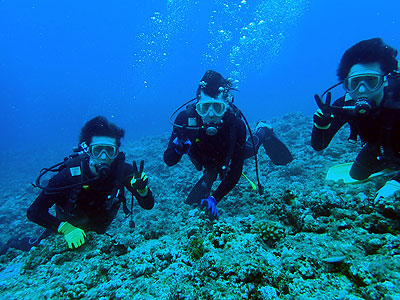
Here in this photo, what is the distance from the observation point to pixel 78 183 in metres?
3.52

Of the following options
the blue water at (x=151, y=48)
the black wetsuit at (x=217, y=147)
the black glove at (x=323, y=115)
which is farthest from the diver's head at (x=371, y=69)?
the blue water at (x=151, y=48)

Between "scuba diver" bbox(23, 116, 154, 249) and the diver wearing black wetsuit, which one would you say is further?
"scuba diver" bbox(23, 116, 154, 249)

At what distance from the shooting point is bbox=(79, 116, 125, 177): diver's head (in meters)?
3.72

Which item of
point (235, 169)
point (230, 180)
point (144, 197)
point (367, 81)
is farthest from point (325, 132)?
point (144, 197)

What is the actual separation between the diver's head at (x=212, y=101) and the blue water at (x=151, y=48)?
4351 cm

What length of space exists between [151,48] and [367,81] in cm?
9182

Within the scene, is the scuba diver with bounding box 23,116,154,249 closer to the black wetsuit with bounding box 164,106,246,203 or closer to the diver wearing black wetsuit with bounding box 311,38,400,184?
the black wetsuit with bounding box 164,106,246,203

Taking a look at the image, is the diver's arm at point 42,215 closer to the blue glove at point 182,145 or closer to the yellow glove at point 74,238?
the yellow glove at point 74,238

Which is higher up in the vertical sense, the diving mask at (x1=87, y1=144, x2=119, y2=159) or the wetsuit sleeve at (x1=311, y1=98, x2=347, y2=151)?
the diving mask at (x1=87, y1=144, x2=119, y2=159)

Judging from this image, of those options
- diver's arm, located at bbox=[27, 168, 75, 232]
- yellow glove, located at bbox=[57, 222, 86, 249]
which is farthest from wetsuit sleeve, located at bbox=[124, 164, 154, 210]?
yellow glove, located at bbox=[57, 222, 86, 249]

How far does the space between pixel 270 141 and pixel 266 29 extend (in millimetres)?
75829

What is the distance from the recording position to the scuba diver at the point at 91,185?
3.62 m

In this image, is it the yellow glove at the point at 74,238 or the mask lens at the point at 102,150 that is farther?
the mask lens at the point at 102,150

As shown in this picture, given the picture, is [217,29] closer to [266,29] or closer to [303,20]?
[266,29]
